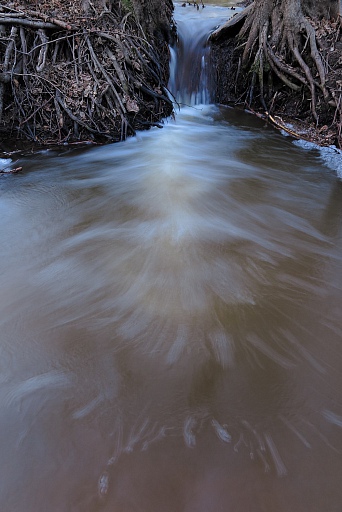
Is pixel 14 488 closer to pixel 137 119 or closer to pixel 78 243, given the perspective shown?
pixel 78 243

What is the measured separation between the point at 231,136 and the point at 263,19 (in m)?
2.90

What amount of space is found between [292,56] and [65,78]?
4.35m

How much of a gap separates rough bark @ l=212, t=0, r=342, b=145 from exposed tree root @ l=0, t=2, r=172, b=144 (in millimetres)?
2803

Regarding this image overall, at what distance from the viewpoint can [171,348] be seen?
79.4 inches

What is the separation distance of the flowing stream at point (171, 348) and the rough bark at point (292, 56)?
8.74ft

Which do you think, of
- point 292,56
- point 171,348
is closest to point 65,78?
point 292,56

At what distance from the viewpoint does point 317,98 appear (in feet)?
20.2

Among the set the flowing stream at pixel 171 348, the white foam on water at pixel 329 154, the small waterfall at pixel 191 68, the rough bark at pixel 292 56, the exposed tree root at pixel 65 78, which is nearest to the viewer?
the flowing stream at pixel 171 348

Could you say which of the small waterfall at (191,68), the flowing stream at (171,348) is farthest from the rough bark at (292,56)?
the flowing stream at (171,348)

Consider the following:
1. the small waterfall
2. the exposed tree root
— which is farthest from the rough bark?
the exposed tree root

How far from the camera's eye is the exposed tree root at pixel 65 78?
5.38 m

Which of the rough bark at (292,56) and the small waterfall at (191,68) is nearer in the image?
the rough bark at (292,56)

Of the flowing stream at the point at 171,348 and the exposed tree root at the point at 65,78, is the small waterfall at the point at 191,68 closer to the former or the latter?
the exposed tree root at the point at 65,78

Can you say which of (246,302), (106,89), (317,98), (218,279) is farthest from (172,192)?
(317,98)
